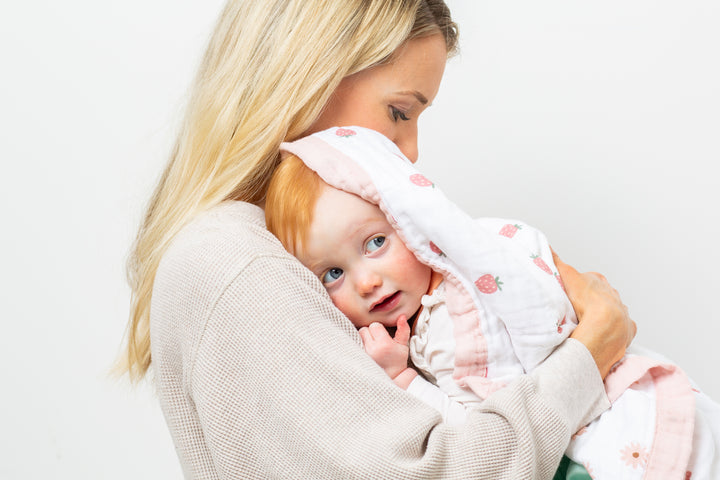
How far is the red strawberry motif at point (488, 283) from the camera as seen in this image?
1343mm

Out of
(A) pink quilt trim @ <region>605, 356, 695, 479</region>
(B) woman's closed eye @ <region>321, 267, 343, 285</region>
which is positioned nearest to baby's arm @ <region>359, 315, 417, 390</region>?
(B) woman's closed eye @ <region>321, 267, 343, 285</region>

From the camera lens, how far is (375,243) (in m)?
1.45

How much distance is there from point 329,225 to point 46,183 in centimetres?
148

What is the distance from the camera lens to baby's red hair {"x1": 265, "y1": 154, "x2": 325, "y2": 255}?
1.41 meters

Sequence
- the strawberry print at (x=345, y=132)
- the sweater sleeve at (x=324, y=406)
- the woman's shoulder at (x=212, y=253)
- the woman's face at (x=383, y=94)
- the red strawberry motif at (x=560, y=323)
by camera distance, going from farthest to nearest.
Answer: the woman's face at (x=383, y=94) < the strawberry print at (x=345, y=132) < the red strawberry motif at (x=560, y=323) < the woman's shoulder at (x=212, y=253) < the sweater sleeve at (x=324, y=406)

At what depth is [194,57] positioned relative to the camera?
2.42m

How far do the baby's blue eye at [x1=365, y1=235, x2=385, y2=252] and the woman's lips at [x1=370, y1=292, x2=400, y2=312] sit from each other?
0.31ft

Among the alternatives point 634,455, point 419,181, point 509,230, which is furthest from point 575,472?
point 419,181

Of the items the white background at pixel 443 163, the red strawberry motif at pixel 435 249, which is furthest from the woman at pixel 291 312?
the white background at pixel 443 163

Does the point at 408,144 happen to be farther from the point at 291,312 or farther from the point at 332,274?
the point at 291,312

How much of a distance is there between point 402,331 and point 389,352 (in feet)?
0.27

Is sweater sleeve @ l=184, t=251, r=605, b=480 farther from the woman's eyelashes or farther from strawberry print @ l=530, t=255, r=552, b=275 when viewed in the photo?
the woman's eyelashes

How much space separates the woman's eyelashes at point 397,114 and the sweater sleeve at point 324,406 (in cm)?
51

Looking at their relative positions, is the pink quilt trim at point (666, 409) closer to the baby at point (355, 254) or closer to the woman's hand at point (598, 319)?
the woman's hand at point (598, 319)
